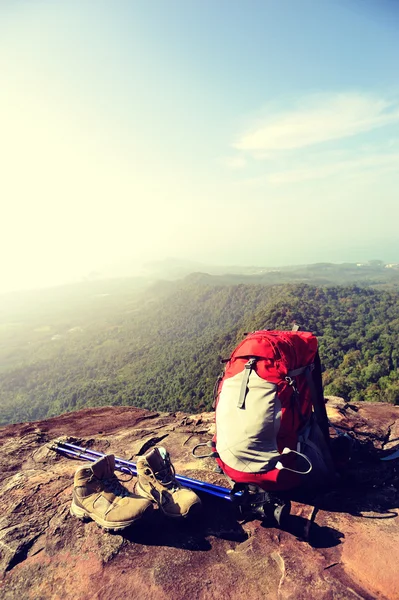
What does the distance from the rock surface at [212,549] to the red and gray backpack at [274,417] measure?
22.8 inches

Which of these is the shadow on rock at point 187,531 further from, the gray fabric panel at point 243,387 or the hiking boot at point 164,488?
the gray fabric panel at point 243,387

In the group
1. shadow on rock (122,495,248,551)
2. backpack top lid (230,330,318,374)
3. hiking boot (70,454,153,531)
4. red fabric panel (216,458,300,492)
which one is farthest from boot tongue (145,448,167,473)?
backpack top lid (230,330,318,374)

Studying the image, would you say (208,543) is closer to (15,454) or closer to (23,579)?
Result: (23,579)

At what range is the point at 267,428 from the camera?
179 inches

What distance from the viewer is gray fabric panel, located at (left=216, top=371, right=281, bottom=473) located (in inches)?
179

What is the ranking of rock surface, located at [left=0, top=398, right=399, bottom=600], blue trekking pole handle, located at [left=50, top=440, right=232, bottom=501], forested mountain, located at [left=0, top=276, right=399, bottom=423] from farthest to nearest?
forested mountain, located at [left=0, top=276, right=399, bottom=423]
blue trekking pole handle, located at [left=50, top=440, right=232, bottom=501]
rock surface, located at [left=0, top=398, right=399, bottom=600]

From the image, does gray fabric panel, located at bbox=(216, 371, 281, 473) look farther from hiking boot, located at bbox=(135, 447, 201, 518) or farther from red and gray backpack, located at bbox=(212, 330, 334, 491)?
hiking boot, located at bbox=(135, 447, 201, 518)

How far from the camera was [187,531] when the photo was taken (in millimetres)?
4324

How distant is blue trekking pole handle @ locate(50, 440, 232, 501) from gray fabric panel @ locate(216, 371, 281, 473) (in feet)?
1.48

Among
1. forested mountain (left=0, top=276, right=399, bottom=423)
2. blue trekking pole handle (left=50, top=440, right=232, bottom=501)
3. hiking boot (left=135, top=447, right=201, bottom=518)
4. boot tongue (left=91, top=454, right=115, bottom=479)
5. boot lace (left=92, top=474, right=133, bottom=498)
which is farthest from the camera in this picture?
forested mountain (left=0, top=276, right=399, bottom=423)

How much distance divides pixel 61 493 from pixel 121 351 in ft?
388

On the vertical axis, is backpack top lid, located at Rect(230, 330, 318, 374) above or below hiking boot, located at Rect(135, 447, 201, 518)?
above

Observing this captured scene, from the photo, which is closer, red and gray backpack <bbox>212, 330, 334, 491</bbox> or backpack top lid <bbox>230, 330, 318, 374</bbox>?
red and gray backpack <bbox>212, 330, 334, 491</bbox>

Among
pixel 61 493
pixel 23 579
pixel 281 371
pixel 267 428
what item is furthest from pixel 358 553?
pixel 61 493
